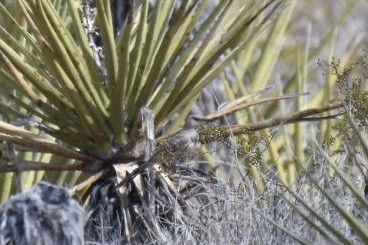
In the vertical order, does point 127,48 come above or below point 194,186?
above

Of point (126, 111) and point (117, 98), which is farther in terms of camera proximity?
point (126, 111)

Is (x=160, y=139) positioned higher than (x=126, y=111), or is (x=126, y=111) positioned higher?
(x=126, y=111)

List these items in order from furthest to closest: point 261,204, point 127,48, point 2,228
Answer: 1. point 127,48
2. point 261,204
3. point 2,228

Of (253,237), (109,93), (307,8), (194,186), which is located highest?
(307,8)

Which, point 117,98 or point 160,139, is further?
point 160,139

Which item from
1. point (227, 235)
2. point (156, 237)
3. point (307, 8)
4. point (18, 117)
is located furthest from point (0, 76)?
point (307, 8)

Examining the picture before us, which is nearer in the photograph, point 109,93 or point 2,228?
point 2,228

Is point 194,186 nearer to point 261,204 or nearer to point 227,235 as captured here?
point 261,204

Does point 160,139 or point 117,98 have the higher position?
point 117,98
